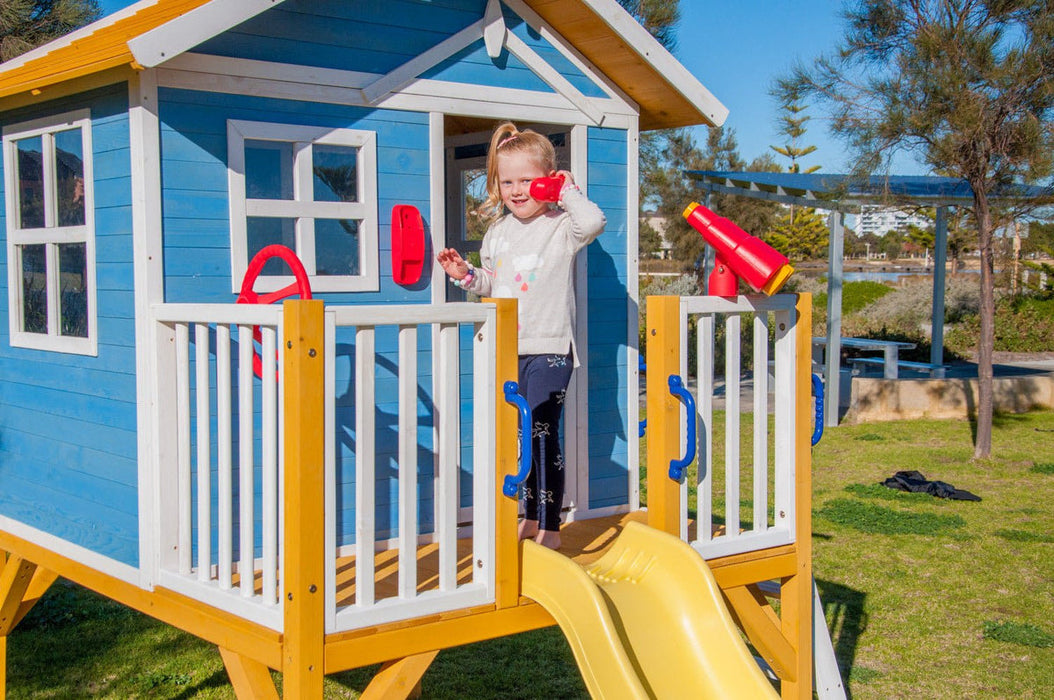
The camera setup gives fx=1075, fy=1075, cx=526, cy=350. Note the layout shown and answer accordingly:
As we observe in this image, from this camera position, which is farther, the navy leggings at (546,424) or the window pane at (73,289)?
the window pane at (73,289)

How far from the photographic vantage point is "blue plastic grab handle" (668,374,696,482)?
3928 mm

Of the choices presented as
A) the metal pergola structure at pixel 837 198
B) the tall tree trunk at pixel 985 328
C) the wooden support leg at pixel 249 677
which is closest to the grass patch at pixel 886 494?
the tall tree trunk at pixel 985 328

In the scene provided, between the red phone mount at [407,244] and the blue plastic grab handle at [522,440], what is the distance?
1.23 metres

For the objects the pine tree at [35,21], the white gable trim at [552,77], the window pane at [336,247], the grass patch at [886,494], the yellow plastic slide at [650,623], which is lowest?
the grass patch at [886,494]

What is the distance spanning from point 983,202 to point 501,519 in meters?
9.69

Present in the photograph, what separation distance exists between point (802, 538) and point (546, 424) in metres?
1.21

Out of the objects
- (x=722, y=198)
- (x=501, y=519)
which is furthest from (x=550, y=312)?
(x=722, y=198)

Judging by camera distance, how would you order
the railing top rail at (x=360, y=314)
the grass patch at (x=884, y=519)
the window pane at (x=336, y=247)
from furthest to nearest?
the grass patch at (x=884, y=519), the window pane at (x=336, y=247), the railing top rail at (x=360, y=314)

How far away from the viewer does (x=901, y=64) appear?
11508mm

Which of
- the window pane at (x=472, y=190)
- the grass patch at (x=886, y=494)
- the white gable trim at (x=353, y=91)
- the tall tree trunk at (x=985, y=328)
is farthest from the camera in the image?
the tall tree trunk at (x=985, y=328)

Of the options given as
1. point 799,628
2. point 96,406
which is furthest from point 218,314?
point 799,628

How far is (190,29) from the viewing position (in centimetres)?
380

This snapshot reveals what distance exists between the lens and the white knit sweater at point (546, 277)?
4352 mm

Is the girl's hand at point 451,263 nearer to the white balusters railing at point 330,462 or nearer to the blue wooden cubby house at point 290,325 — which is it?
the blue wooden cubby house at point 290,325
